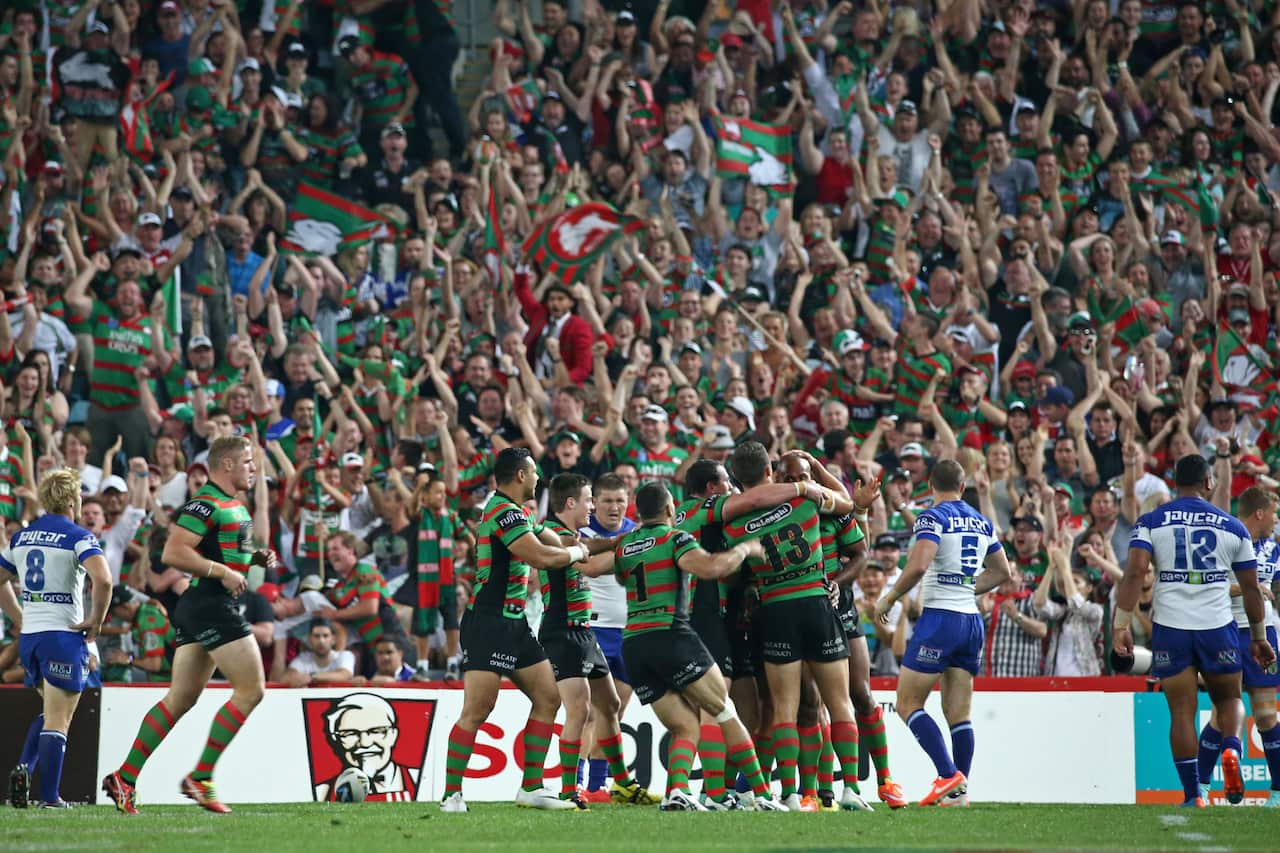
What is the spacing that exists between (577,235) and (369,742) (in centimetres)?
737

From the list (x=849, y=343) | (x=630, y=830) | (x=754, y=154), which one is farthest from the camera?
(x=754, y=154)

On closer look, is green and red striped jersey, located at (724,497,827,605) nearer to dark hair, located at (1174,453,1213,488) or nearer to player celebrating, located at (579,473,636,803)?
player celebrating, located at (579,473,636,803)

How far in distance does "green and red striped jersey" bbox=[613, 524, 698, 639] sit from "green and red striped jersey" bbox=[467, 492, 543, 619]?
0.67 metres

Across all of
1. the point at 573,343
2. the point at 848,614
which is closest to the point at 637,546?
the point at 848,614

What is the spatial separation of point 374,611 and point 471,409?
136 inches

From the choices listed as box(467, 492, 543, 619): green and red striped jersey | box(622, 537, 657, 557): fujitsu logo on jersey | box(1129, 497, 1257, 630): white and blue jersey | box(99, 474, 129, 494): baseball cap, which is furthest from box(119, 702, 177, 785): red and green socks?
box(1129, 497, 1257, 630): white and blue jersey

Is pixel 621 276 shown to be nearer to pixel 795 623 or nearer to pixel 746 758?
pixel 795 623

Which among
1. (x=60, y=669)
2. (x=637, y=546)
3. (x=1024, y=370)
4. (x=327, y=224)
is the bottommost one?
A: (x=60, y=669)

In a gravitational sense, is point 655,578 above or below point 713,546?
below

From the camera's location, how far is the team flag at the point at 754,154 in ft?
73.2

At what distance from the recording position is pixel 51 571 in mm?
12086

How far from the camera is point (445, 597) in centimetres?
1667

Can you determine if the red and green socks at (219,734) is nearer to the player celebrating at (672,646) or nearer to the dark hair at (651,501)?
the player celebrating at (672,646)

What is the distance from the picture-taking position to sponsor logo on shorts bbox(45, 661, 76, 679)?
39.4ft
